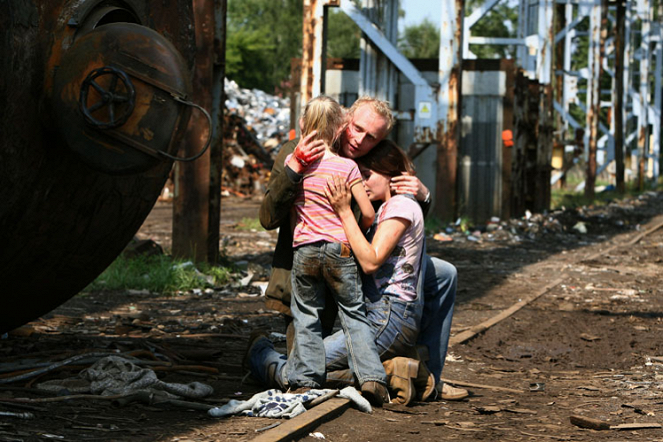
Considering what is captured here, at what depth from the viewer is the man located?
484cm

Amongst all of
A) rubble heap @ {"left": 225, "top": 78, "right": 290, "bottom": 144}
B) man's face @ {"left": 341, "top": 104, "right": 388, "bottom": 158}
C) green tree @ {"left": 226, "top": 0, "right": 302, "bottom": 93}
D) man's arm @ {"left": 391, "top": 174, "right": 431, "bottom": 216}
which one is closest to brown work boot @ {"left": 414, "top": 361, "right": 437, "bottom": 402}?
man's arm @ {"left": 391, "top": 174, "right": 431, "bottom": 216}

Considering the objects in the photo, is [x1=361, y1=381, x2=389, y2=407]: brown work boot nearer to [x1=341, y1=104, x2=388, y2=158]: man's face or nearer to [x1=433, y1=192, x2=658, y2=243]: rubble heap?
[x1=341, y1=104, x2=388, y2=158]: man's face

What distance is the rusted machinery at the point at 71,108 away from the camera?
3920 millimetres

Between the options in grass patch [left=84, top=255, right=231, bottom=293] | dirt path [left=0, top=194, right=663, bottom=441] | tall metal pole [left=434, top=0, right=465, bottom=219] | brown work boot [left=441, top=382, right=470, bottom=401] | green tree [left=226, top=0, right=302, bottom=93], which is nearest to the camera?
dirt path [left=0, top=194, right=663, bottom=441]

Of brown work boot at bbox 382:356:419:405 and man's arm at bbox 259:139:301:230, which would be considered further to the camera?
brown work boot at bbox 382:356:419:405

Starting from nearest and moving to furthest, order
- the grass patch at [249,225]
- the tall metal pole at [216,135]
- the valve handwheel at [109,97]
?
the valve handwheel at [109,97], the tall metal pole at [216,135], the grass patch at [249,225]

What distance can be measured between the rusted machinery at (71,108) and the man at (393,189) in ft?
2.68

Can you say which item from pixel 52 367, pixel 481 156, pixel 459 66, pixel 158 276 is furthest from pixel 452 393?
pixel 481 156

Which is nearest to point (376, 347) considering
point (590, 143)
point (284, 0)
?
point (590, 143)

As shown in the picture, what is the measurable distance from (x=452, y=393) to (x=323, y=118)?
5.37 ft

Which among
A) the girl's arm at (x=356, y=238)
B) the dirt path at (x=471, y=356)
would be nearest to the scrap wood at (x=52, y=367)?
the dirt path at (x=471, y=356)

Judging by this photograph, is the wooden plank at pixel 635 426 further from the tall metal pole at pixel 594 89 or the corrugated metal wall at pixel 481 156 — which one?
the tall metal pole at pixel 594 89

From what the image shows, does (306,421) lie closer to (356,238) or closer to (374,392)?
(374,392)

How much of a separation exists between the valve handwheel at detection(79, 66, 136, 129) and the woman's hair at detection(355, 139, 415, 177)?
1550mm
